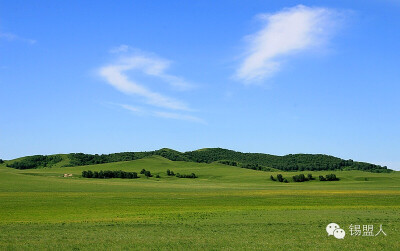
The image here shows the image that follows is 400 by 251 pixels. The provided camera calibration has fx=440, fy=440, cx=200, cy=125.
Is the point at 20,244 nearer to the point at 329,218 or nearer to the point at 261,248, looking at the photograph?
the point at 261,248

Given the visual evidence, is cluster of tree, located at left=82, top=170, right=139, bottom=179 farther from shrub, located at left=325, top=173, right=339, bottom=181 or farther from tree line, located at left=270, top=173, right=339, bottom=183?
shrub, located at left=325, top=173, right=339, bottom=181

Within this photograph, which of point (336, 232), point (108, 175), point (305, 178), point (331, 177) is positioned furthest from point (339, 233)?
point (108, 175)

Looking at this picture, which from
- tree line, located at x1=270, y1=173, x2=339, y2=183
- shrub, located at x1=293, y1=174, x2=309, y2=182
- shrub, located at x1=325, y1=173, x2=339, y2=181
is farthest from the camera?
shrub, located at x1=293, y1=174, x2=309, y2=182

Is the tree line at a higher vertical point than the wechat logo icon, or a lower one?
higher

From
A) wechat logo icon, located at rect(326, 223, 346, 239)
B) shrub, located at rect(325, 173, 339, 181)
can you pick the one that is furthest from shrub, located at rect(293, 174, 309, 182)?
wechat logo icon, located at rect(326, 223, 346, 239)

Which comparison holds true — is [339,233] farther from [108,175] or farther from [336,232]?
[108,175]

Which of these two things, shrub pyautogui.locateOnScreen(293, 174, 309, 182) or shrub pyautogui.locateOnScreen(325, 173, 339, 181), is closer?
shrub pyautogui.locateOnScreen(325, 173, 339, 181)

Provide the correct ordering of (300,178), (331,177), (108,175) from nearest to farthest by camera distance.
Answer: (331,177)
(300,178)
(108,175)

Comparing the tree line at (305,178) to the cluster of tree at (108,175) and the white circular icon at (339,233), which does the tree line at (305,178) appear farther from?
the white circular icon at (339,233)

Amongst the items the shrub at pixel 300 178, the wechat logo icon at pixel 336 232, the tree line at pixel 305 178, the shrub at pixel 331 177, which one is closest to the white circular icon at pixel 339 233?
the wechat logo icon at pixel 336 232

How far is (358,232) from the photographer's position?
29.5m

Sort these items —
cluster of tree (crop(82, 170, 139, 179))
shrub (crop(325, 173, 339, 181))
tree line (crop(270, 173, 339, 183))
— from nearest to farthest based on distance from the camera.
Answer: shrub (crop(325, 173, 339, 181)) → tree line (crop(270, 173, 339, 183)) → cluster of tree (crop(82, 170, 139, 179))

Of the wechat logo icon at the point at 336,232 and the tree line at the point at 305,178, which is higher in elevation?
the tree line at the point at 305,178

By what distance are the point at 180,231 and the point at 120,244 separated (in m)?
6.08
